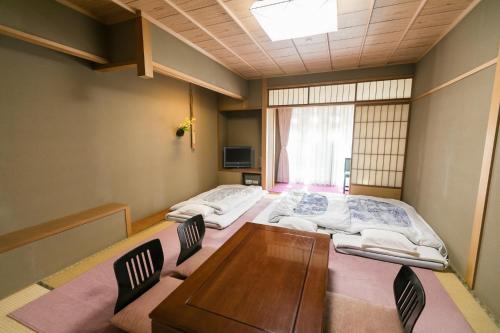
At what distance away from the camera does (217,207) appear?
331 cm

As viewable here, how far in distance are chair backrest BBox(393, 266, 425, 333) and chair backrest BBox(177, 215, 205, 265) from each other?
152 centimetres

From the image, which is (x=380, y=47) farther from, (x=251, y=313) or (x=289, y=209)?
(x=251, y=313)

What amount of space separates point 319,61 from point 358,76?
91 centimetres

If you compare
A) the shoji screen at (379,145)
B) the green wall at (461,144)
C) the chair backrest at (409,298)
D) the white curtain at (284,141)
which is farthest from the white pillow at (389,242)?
the white curtain at (284,141)

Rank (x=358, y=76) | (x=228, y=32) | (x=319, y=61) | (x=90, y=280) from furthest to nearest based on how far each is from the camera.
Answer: (x=358, y=76) < (x=319, y=61) < (x=228, y=32) < (x=90, y=280)

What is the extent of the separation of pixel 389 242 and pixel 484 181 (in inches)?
37.7

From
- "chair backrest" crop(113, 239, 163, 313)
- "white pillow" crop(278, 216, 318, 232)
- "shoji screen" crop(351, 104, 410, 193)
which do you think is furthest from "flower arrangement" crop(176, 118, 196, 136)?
"shoji screen" crop(351, 104, 410, 193)

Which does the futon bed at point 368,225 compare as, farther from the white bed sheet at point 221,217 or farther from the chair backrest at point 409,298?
the chair backrest at point 409,298

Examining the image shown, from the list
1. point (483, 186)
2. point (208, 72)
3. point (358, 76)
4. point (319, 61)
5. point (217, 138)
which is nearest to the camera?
point (483, 186)

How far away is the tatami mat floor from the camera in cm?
144

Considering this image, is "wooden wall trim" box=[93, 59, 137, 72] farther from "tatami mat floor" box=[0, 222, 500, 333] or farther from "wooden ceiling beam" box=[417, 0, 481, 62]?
"wooden ceiling beam" box=[417, 0, 481, 62]

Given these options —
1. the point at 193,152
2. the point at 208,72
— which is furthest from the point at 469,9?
the point at 193,152

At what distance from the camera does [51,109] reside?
2.16 metres

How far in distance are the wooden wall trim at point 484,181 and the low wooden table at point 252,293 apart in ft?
4.11
